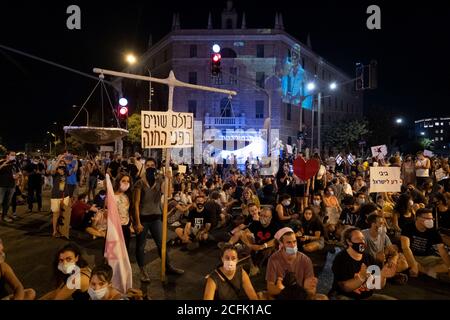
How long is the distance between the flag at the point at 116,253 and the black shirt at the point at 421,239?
14.9 feet

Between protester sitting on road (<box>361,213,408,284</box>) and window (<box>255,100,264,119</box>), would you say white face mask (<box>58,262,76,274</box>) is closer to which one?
protester sitting on road (<box>361,213,408,284</box>)

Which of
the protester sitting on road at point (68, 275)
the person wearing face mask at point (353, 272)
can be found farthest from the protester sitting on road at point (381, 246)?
the protester sitting on road at point (68, 275)

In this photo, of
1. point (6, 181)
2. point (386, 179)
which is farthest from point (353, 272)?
point (6, 181)

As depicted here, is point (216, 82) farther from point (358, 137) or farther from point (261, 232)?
point (261, 232)

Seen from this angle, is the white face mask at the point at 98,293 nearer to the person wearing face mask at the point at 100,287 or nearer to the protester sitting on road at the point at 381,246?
the person wearing face mask at the point at 100,287

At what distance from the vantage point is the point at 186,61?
40.9 m

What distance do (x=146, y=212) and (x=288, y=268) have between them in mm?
2413

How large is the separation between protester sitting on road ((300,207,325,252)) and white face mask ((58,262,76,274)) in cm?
456

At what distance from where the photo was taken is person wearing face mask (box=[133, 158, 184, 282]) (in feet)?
19.2

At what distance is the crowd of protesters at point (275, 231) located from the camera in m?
4.39

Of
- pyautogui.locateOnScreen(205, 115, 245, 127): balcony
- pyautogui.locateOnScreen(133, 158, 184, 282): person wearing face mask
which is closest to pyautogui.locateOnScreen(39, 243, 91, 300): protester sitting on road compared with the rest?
pyautogui.locateOnScreen(133, 158, 184, 282): person wearing face mask

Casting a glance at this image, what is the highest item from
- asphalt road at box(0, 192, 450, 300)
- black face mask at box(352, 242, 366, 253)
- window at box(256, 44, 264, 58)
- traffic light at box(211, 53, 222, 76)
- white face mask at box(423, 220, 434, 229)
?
window at box(256, 44, 264, 58)

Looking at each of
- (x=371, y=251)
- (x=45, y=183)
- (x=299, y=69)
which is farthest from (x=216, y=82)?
(x=371, y=251)
